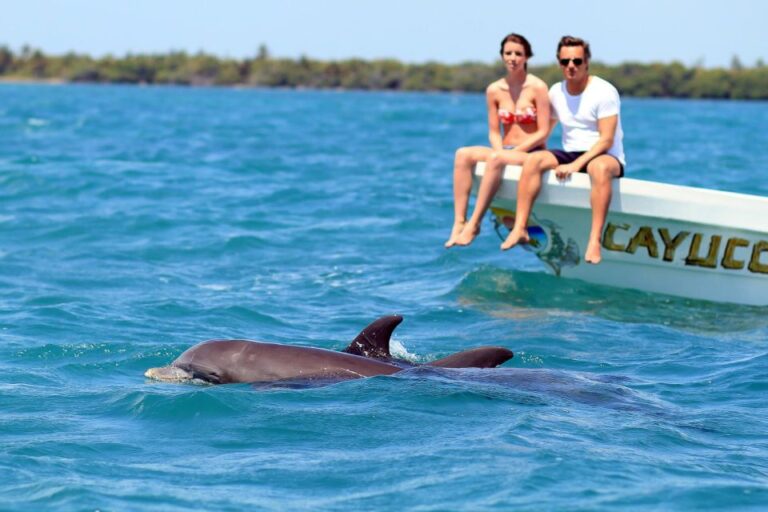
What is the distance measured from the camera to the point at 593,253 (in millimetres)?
10859

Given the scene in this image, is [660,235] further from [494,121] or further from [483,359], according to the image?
[483,359]

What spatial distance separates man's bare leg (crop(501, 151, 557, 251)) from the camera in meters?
11.0

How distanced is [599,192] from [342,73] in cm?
13941

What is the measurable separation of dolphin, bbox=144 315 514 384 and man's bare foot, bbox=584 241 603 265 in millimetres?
3139

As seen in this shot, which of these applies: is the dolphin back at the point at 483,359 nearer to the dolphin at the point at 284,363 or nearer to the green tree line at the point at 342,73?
the dolphin at the point at 284,363

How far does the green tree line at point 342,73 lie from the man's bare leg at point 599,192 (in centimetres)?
10974

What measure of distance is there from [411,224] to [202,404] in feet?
32.0

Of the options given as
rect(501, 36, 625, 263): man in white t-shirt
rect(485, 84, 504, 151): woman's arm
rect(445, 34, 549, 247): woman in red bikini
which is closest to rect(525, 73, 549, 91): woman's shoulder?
rect(445, 34, 549, 247): woman in red bikini

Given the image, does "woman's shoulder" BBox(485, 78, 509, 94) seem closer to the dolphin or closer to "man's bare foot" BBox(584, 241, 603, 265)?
"man's bare foot" BBox(584, 241, 603, 265)

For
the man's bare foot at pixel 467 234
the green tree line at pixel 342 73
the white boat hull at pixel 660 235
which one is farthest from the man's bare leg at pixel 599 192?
the green tree line at pixel 342 73

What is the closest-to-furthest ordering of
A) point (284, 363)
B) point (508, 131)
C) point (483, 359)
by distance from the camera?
point (284, 363) → point (483, 359) → point (508, 131)

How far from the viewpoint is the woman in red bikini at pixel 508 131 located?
11.1 m

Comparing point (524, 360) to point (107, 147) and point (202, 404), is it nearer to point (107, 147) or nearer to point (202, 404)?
point (202, 404)

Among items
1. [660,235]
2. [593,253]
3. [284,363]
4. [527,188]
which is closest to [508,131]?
[527,188]
